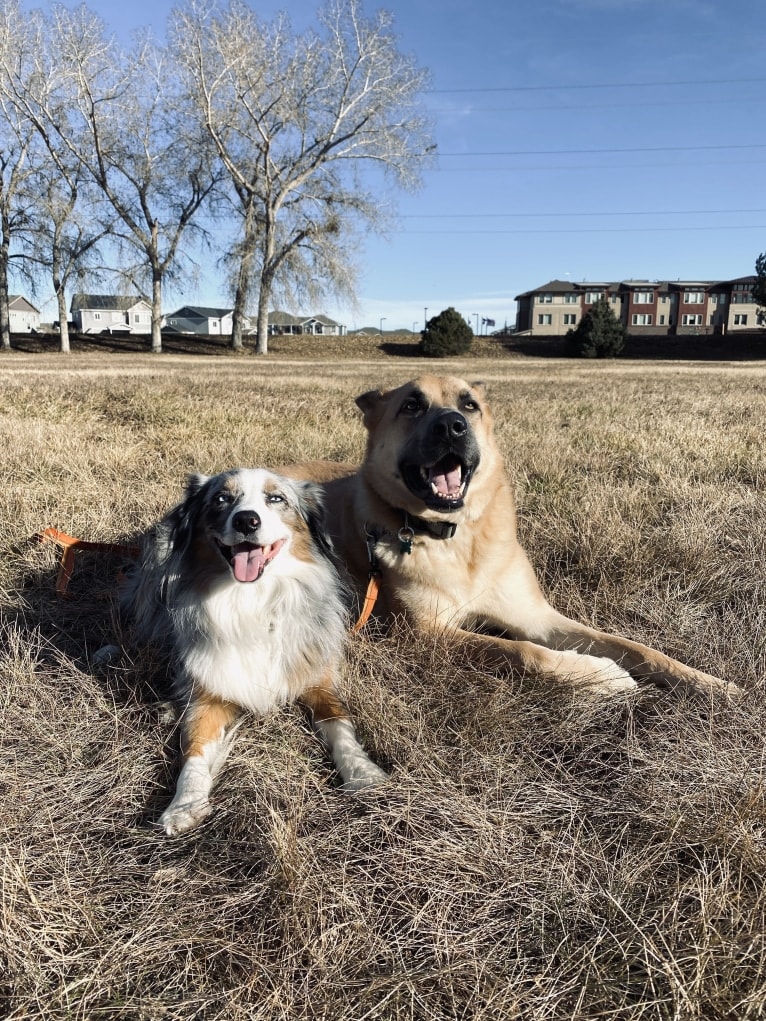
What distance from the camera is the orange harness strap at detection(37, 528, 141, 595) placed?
3.40 meters

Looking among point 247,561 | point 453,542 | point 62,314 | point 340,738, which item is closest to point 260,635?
point 247,561

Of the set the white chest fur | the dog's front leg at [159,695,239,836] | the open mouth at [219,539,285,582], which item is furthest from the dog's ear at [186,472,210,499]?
the dog's front leg at [159,695,239,836]

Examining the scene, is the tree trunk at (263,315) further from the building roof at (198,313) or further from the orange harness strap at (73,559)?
the building roof at (198,313)

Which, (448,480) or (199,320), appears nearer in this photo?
(448,480)

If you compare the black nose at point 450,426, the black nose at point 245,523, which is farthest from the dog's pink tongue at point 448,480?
the black nose at point 245,523

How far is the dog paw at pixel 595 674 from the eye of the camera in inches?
94.6

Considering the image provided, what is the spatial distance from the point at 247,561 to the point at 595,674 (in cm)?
142

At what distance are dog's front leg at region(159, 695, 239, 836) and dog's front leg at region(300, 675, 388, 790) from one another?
31 cm

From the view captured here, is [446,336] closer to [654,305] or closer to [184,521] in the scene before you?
[184,521]

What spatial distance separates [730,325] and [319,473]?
90.8 metres

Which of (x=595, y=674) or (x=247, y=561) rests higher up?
(x=247, y=561)

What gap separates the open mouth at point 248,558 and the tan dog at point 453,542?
0.81 m

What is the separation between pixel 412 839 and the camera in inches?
66.3

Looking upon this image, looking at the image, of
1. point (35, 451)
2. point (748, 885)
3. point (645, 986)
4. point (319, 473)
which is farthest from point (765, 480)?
point (35, 451)
